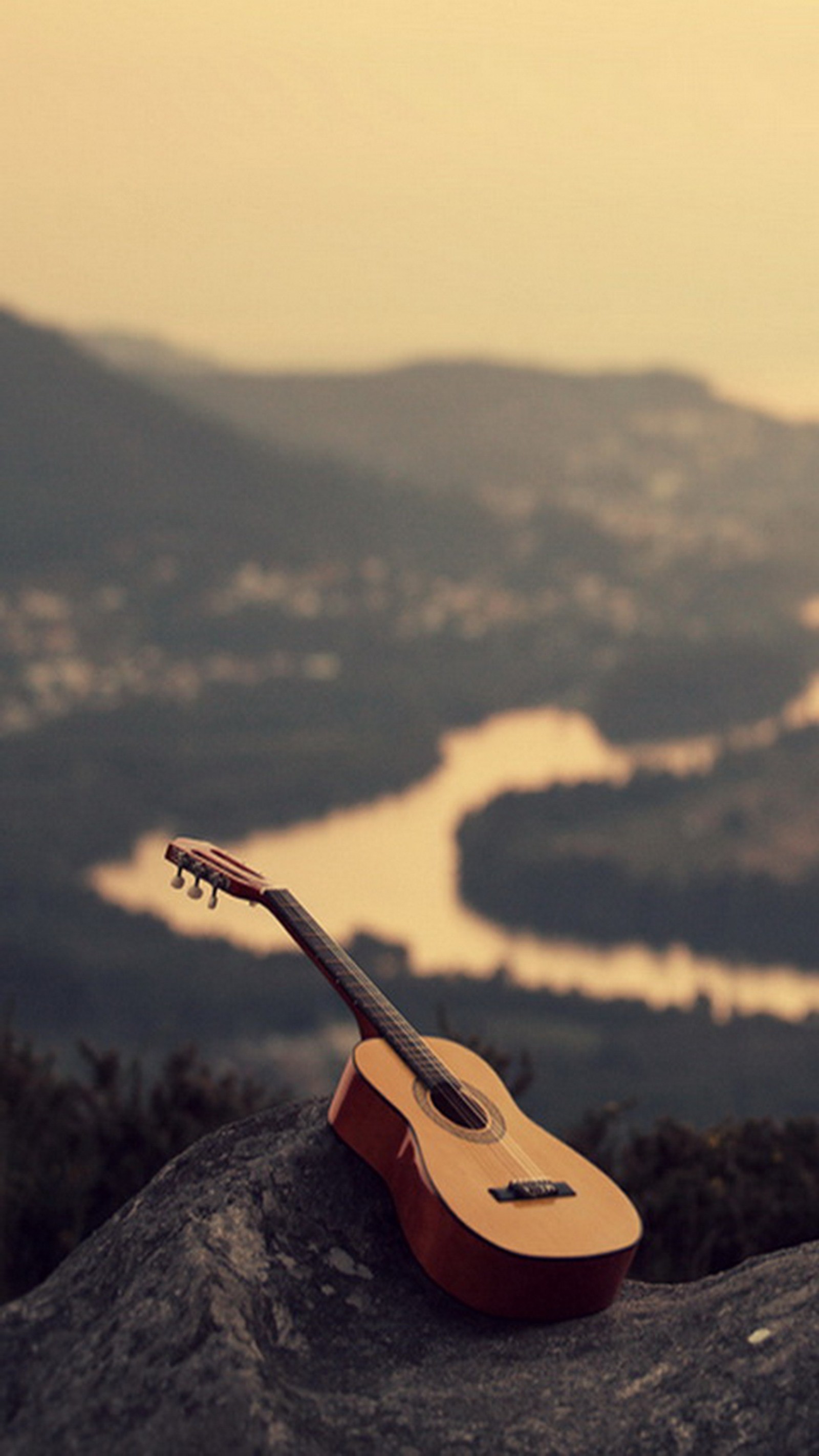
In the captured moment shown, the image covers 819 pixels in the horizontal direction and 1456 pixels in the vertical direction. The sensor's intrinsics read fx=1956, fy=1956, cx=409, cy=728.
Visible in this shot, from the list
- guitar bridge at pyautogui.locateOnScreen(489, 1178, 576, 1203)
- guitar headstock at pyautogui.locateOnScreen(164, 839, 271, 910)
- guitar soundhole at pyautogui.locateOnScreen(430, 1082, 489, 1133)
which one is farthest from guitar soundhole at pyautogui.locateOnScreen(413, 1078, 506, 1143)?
guitar headstock at pyautogui.locateOnScreen(164, 839, 271, 910)

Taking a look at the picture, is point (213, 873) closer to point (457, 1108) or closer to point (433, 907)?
point (457, 1108)

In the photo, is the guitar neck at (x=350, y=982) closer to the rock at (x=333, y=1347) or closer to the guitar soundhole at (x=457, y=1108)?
the guitar soundhole at (x=457, y=1108)

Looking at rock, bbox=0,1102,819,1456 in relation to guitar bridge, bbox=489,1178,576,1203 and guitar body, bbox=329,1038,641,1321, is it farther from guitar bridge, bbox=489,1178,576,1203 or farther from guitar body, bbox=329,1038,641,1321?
guitar bridge, bbox=489,1178,576,1203

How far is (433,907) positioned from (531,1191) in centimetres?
6448

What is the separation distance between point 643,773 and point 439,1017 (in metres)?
81.7

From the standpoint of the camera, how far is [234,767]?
8462cm

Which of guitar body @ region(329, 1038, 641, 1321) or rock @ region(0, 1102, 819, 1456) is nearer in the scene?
rock @ region(0, 1102, 819, 1456)

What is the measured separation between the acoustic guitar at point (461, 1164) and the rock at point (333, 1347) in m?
0.15

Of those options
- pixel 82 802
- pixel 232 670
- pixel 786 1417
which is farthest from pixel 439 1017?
pixel 232 670

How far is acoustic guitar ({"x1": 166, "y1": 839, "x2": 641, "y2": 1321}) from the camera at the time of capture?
671 centimetres

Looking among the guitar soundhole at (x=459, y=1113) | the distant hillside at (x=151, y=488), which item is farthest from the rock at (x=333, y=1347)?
the distant hillside at (x=151, y=488)

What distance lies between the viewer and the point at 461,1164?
277 inches

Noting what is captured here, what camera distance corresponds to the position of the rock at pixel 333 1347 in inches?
235

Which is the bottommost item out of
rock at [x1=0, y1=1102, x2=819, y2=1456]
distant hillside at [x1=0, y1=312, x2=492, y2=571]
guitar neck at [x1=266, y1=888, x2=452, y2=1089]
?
rock at [x1=0, y1=1102, x2=819, y2=1456]
